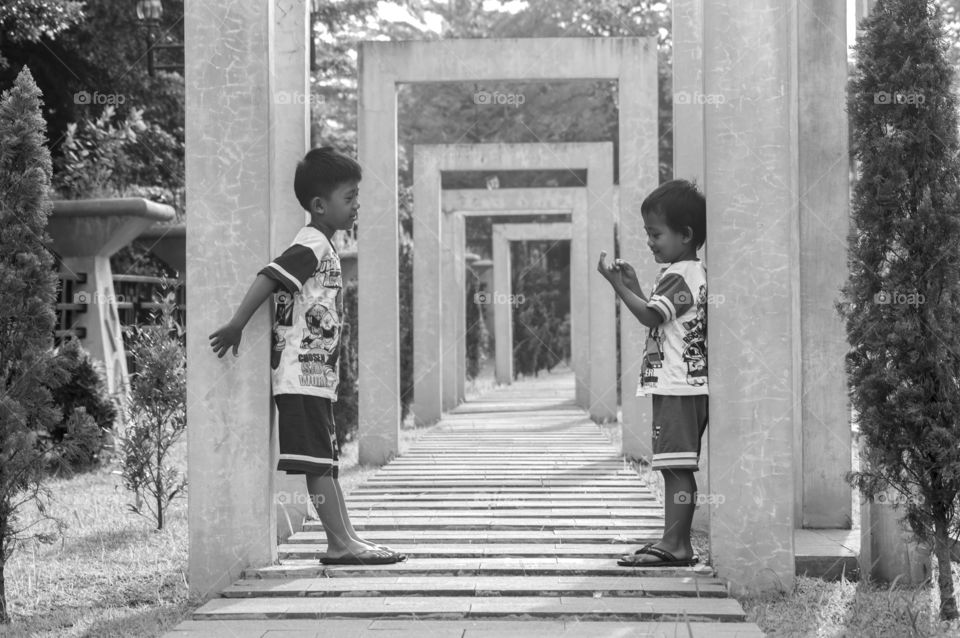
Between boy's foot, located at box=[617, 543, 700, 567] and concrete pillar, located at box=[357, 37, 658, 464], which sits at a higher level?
concrete pillar, located at box=[357, 37, 658, 464]

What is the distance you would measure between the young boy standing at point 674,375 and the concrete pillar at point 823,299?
4.54 ft

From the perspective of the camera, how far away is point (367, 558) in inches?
197

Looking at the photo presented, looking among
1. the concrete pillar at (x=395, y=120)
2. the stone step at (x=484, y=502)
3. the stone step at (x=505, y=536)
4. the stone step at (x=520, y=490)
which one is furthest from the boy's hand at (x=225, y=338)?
the concrete pillar at (x=395, y=120)

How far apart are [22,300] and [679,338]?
2719 millimetres

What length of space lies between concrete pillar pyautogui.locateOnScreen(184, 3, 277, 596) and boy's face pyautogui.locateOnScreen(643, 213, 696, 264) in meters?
1.70

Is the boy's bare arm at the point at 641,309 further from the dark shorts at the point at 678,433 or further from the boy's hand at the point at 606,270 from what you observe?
the dark shorts at the point at 678,433

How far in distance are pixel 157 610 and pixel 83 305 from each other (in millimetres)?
7191

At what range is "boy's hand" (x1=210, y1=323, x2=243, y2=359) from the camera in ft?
15.6

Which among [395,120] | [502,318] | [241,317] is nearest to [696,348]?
[241,317]

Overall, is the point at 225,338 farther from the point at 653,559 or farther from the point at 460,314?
the point at 460,314

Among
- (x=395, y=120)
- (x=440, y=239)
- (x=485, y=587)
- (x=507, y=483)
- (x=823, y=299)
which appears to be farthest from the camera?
(x=440, y=239)

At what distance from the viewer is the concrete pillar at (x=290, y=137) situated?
20.5ft

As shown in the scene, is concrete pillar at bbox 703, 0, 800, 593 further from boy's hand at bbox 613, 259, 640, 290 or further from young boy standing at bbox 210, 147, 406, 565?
young boy standing at bbox 210, 147, 406, 565

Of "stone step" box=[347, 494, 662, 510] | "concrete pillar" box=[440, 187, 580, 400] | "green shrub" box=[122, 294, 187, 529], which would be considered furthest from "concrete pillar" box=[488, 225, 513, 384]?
"stone step" box=[347, 494, 662, 510]
